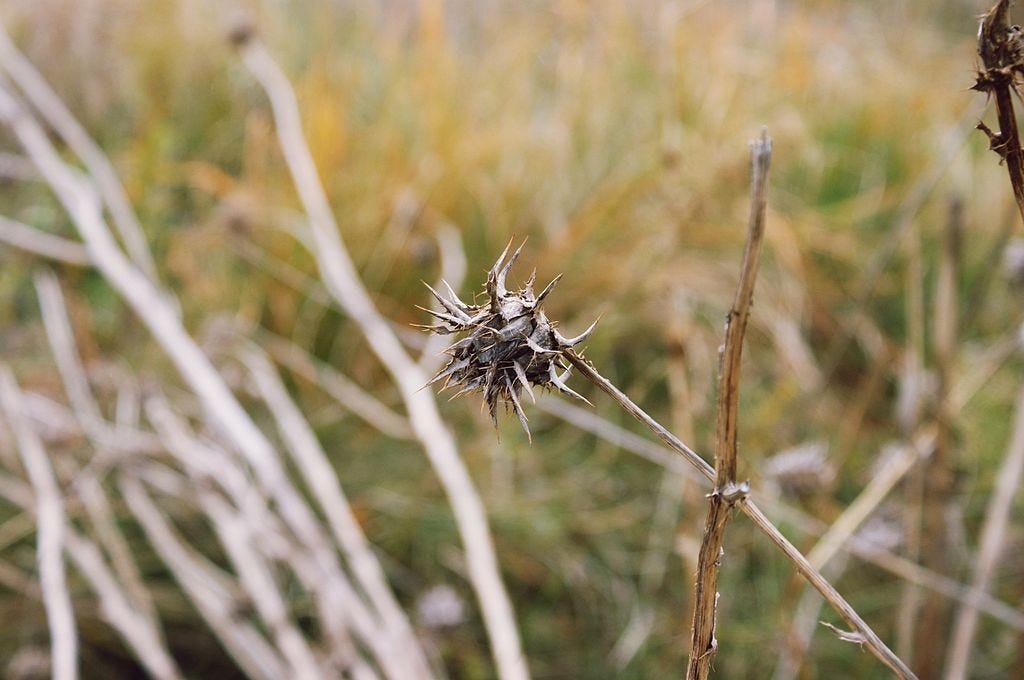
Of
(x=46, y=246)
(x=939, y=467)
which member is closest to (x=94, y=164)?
(x=46, y=246)

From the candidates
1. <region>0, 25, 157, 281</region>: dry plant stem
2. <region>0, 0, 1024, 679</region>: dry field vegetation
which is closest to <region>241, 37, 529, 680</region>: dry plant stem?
<region>0, 0, 1024, 679</region>: dry field vegetation

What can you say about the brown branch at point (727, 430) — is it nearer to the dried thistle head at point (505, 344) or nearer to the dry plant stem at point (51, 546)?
the dried thistle head at point (505, 344)

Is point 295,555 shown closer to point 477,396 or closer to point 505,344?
point 477,396

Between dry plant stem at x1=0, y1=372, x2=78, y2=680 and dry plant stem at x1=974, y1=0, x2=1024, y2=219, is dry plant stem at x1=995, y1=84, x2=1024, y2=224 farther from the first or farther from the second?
dry plant stem at x1=0, y1=372, x2=78, y2=680

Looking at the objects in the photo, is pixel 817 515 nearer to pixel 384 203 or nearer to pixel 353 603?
pixel 353 603

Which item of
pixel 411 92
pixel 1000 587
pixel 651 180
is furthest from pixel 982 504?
pixel 411 92

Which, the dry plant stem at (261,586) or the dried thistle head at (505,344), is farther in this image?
the dry plant stem at (261,586)

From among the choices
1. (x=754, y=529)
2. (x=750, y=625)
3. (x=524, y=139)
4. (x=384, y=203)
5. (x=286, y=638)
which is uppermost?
(x=524, y=139)

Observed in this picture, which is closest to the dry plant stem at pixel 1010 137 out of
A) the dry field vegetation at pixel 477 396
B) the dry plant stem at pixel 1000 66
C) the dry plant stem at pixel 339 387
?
the dry plant stem at pixel 1000 66
